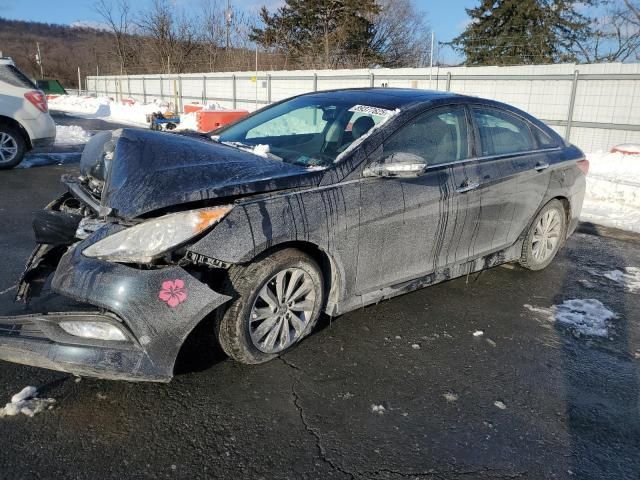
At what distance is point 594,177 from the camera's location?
28.2 feet

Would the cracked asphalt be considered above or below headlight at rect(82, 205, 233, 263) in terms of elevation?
below

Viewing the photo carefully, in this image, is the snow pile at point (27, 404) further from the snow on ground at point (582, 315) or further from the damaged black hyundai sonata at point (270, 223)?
the snow on ground at point (582, 315)

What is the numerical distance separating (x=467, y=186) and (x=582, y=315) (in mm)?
1366

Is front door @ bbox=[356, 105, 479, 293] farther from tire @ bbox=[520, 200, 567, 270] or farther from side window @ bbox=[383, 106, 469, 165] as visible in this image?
tire @ bbox=[520, 200, 567, 270]

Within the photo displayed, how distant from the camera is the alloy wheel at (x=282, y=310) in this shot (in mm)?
2927

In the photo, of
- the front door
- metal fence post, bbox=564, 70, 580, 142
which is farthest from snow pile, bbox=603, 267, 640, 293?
metal fence post, bbox=564, 70, 580, 142

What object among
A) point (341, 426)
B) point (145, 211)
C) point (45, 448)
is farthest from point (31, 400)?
point (341, 426)

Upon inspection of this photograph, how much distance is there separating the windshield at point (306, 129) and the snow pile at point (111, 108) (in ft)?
71.2

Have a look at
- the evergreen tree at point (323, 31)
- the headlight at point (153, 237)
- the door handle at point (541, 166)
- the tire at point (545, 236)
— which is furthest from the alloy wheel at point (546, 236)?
the evergreen tree at point (323, 31)

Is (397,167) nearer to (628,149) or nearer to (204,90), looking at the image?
(628,149)

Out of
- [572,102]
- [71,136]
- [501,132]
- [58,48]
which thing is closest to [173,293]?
[501,132]

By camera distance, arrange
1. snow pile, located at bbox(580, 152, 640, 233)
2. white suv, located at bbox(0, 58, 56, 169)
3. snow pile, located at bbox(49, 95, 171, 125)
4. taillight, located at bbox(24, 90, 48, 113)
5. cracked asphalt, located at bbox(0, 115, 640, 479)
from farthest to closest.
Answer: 1. snow pile, located at bbox(49, 95, 171, 125)
2. taillight, located at bbox(24, 90, 48, 113)
3. white suv, located at bbox(0, 58, 56, 169)
4. snow pile, located at bbox(580, 152, 640, 233)
5. cracked asphalt, located at bbox(0, 115, 640, 479)

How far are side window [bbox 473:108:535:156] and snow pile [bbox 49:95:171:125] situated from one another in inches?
875

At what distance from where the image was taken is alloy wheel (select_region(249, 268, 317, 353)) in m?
2.93
